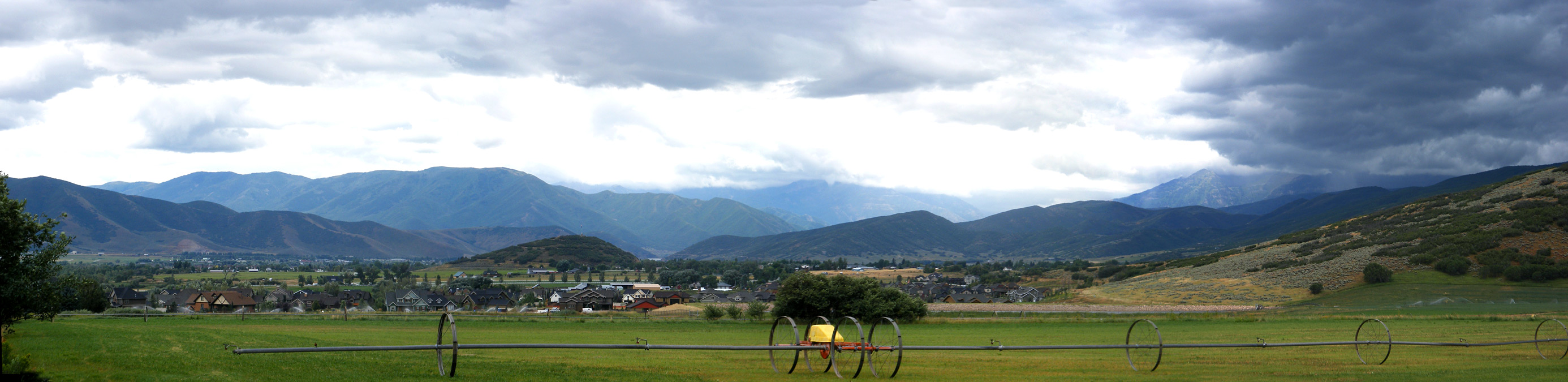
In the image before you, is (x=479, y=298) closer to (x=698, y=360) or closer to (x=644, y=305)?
(x=644, y=305)

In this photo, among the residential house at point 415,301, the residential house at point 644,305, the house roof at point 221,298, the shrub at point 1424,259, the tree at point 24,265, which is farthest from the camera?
the residential house at point 415,301

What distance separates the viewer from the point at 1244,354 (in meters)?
25.6

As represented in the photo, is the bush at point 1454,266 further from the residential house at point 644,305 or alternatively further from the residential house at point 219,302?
the residential house at point 219,302

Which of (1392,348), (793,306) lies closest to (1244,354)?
(1392,348)

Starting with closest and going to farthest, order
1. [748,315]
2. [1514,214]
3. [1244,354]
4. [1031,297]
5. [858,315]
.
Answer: [1244,354]
[858,315]
[748,315]
[1514,214]
[1031,297]

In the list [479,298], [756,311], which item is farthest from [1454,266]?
[479,298]

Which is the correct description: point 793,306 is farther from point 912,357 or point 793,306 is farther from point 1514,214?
point 1514,214

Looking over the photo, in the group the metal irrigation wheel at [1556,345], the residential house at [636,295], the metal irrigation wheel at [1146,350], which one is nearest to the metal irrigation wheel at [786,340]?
the metal irrigation wheel at [1146,350]

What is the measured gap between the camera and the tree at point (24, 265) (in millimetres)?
21422

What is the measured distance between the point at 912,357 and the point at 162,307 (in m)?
89.8

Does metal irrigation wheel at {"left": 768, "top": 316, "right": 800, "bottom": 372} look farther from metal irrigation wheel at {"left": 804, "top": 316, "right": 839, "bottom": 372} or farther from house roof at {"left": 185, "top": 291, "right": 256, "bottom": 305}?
house roof at {"left": 185, "top": 291, "right": 256, "bottom": 305}

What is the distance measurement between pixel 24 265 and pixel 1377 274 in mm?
88618

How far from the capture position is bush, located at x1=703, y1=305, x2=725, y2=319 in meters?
63.8

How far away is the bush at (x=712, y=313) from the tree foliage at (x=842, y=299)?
506 cm
